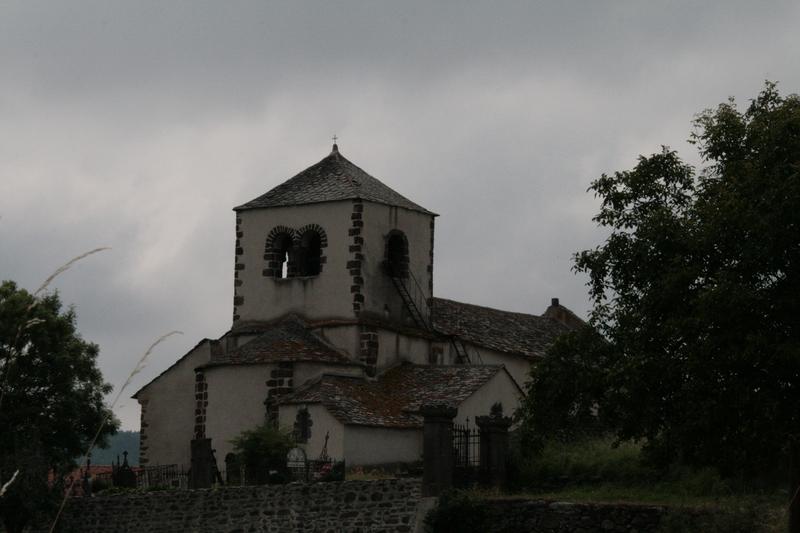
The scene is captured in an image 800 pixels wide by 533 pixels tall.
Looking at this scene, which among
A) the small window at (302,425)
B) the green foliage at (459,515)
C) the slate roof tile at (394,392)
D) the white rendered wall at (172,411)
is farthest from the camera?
the white rendered wall at (172,411)

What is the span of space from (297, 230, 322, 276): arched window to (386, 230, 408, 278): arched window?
2586mm

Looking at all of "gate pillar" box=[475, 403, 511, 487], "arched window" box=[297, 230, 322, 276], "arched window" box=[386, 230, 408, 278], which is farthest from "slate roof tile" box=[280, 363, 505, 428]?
"gate pillar" box=[475, 403, 511, 487]

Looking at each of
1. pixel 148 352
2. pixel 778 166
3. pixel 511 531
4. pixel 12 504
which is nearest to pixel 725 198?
pixel 778 166

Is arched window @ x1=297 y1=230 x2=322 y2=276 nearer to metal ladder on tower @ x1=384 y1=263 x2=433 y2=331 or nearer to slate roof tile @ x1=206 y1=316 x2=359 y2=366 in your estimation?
slate roof tile @ x1=206 y1=316 x2=359 y2=366

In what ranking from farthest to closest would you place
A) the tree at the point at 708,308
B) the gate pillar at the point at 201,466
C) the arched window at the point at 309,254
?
the arched window at the point at 309,254 < the gate pillar at the point at 201,466 < the tree at the point at 708,308

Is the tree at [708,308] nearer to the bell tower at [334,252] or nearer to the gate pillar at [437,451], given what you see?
the gate pillar at [437,451]

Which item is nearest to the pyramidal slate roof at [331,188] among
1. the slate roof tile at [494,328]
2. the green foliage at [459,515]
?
the slate roof tile at [494,328]

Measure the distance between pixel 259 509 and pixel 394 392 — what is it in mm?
11544

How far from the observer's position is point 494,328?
52.3m

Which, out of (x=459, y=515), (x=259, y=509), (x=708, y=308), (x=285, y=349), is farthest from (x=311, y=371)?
(x=708, y=308)

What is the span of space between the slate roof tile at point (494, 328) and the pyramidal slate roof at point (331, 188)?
4.20m

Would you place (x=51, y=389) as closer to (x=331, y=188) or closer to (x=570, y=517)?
(x=331, y=188)

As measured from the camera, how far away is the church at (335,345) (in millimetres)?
41469

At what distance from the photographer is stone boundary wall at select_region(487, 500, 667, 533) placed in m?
25.7
